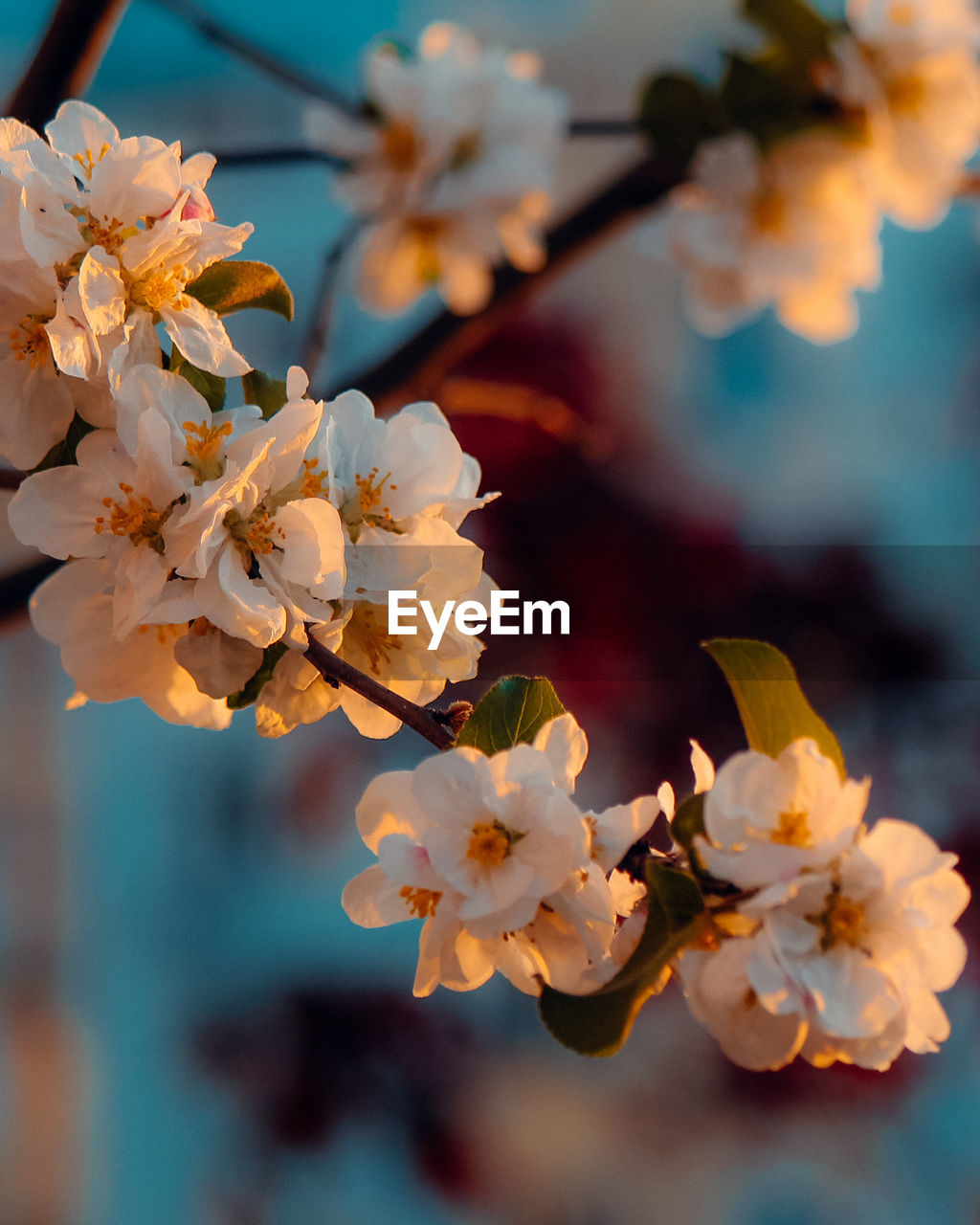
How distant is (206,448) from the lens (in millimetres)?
377

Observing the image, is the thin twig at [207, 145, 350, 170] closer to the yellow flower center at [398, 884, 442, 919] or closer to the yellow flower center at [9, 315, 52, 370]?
the yellow flower center at [9, 315, 52, 370]

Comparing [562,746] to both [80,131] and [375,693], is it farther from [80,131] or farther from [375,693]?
[80,131]

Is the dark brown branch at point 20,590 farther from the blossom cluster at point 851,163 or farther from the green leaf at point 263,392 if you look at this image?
the blossom cluster at point 851,163

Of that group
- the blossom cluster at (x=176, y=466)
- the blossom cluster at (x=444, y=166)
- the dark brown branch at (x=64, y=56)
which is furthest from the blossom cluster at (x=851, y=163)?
the blossom cluster at (x=176, y=466)

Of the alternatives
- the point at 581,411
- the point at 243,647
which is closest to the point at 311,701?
the point at 243,647

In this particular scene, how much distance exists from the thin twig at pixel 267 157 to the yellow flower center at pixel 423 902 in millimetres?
609

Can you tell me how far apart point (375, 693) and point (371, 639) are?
4cm

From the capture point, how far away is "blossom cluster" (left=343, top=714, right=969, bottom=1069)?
357 mm

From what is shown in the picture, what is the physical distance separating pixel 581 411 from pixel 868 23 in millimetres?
1412

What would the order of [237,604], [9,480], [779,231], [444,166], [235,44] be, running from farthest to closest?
[444,166], [779,231], [235,44], [9,480], [237,604]

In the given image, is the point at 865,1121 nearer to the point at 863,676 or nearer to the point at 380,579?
the point at 863,676

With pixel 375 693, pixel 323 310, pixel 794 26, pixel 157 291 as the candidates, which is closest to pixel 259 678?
pixel 375 693

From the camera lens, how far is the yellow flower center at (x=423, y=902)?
1.37 ft

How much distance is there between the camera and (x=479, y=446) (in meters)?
1.98
